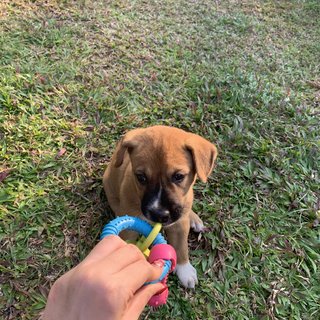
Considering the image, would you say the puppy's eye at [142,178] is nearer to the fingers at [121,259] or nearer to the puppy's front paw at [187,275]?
the puppy's front paw at [187,275]

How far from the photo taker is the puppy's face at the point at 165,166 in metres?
3.19

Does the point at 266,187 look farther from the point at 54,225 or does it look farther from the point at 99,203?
the point at 54,225

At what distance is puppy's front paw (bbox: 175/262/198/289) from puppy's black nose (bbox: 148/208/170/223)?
2.64 feet


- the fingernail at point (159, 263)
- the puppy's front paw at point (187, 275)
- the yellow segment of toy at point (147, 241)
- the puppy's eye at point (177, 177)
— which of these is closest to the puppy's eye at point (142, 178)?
the puppy's eye at point (177, 177)

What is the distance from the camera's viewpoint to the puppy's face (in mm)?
3186

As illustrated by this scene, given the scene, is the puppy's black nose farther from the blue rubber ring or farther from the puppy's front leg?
the puppy's front leg

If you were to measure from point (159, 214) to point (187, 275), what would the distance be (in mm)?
922

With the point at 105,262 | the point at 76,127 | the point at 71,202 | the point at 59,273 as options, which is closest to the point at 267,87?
the point at 76,127

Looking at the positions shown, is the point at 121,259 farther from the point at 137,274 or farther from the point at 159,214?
the point at 159,214

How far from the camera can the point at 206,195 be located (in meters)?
4.51

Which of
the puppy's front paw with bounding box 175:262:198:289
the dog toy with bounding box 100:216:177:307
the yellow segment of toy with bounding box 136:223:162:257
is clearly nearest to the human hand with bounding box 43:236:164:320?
the dog toy with bounding box 100:216:177:307

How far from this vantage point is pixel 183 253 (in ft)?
12.4

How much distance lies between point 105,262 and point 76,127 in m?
3.24

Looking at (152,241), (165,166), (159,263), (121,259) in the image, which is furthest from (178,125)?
(121,259)
